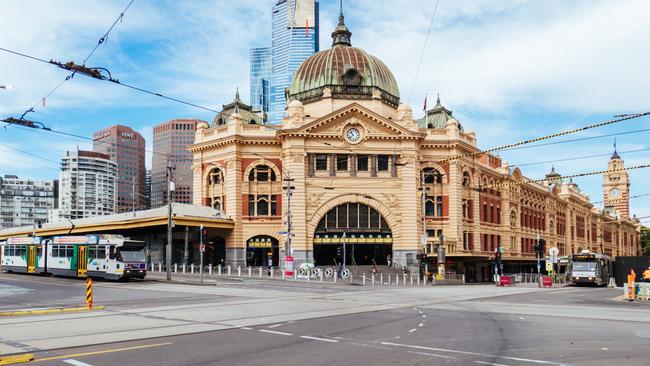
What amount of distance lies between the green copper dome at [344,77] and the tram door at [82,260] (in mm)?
33653

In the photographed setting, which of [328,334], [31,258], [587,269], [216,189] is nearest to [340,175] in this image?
[216,189]

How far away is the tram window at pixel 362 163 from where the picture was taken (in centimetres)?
6825

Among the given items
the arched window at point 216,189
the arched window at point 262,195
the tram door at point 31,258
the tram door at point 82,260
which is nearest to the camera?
the tram door at point 82,260

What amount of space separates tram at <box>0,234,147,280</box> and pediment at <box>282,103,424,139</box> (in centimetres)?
2514

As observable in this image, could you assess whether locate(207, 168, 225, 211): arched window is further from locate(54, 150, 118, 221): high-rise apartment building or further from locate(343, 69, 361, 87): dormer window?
locate(54, 150, 118, 221): high-rise apartment building

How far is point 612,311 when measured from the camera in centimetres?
2645

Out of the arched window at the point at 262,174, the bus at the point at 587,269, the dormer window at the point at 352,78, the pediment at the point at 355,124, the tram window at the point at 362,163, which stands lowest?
the bus at the point at 587,269

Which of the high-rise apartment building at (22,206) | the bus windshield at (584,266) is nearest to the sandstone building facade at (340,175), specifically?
the bus windshield at (584,266)

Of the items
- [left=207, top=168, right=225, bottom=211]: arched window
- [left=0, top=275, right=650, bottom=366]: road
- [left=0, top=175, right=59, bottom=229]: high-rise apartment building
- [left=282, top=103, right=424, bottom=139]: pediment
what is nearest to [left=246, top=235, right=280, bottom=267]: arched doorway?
[left=207, top=168, right=225, bottom=211]: arched window

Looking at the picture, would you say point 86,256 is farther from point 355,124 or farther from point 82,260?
point 355,124

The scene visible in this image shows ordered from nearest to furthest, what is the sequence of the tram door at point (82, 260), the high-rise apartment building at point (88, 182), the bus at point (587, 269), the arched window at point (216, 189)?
the tram door at point (82, 260) → the bus at point (587, 269) → the arched window at point (216, 189) → the high-rise apartment building at point (88, 182)

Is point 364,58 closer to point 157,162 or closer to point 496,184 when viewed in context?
point 496,184

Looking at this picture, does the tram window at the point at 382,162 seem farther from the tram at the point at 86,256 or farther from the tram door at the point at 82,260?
the tram door at the point at 82,260

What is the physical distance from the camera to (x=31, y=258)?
2185 inches
